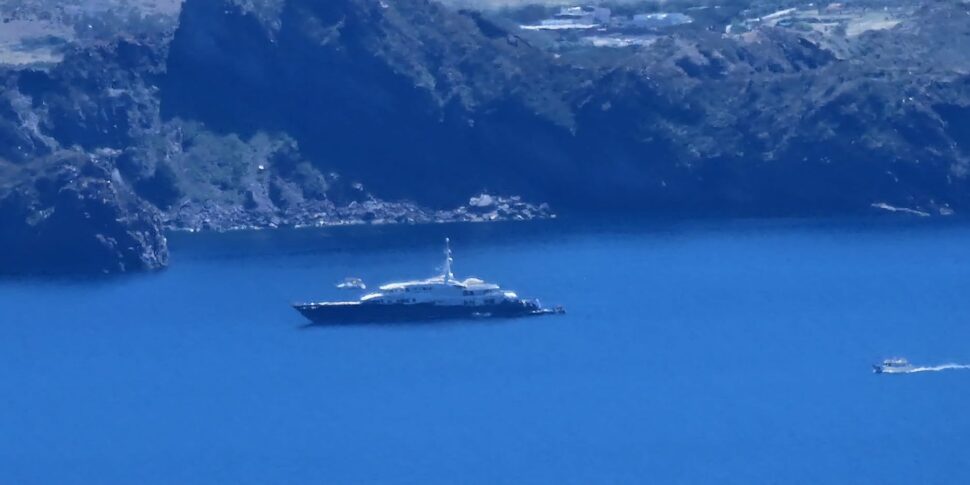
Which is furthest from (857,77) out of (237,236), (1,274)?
(1,274)

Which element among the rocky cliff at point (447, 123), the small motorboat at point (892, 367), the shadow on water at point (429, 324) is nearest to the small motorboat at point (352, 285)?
the shadow on water at point (429, 324)

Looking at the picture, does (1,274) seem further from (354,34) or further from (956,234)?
(956,234)

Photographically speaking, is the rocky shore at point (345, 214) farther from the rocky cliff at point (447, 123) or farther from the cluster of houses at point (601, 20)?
the cluster of houses at point (601, 20)

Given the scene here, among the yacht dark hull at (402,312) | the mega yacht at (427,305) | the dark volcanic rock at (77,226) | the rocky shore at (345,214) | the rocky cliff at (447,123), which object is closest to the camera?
the yacht dark hull at (402,312)

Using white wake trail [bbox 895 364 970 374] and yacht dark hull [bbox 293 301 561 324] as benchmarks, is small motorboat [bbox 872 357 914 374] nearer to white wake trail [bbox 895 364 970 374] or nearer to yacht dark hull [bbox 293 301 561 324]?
white wake trail [bbox 895 364 970 374]

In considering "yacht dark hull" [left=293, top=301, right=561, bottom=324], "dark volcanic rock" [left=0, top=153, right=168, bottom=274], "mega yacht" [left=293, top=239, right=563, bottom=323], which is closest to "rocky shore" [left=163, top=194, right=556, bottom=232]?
"dark volcanic rock" [left=0, top=153, right=168, bottom=274]

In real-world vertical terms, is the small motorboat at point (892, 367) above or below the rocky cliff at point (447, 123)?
below
